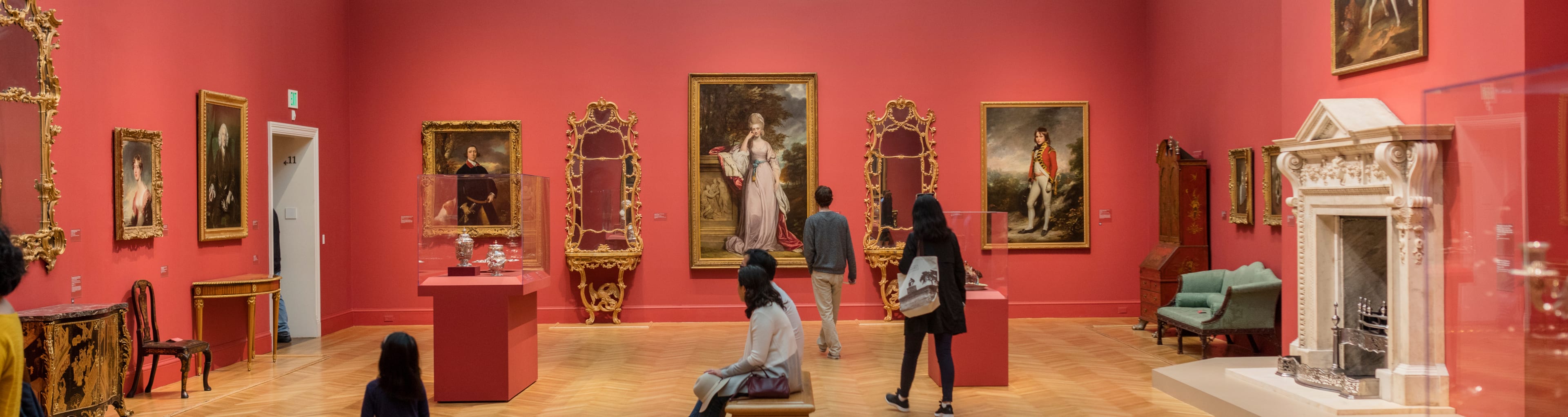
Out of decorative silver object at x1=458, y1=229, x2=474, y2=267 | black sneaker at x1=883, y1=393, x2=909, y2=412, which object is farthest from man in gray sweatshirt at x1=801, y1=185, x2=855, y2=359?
decorative silver object at x1=458, y1=229, x2=474, y2=267

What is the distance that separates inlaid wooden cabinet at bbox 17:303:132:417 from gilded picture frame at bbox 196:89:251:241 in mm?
1941

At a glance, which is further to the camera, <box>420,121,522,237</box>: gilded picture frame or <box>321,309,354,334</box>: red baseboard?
<box>420,121,522,237</box>: gilded picture frame

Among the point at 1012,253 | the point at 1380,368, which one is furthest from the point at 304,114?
the point at 1380,368

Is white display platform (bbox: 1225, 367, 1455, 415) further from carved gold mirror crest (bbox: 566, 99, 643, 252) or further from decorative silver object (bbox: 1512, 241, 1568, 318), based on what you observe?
carved gold mirror crest (bbox: 566, 99, 643, 252)

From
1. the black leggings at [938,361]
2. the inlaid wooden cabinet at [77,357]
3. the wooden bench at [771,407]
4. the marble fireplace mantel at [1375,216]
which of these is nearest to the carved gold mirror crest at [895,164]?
the marble fireplace mantel at [1375,216]

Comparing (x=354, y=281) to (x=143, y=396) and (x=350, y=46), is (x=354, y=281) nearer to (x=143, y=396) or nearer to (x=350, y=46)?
(x=350, y=46)

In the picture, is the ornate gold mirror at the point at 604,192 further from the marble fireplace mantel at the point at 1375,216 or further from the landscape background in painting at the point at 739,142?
the marble fireplace mantel at the point at 1375,216

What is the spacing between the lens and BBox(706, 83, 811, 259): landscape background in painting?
417 inches

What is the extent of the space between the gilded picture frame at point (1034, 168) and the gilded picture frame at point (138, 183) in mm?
8031

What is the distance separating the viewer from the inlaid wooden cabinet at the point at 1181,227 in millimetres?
9367

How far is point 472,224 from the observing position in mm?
6207

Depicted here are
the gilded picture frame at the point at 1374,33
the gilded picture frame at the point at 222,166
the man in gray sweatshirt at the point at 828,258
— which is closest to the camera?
the gilded picture frame at the point at 1374,33

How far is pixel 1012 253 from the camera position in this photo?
35.9 ft

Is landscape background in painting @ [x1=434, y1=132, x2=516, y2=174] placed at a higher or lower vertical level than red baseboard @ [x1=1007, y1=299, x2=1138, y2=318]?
higher
